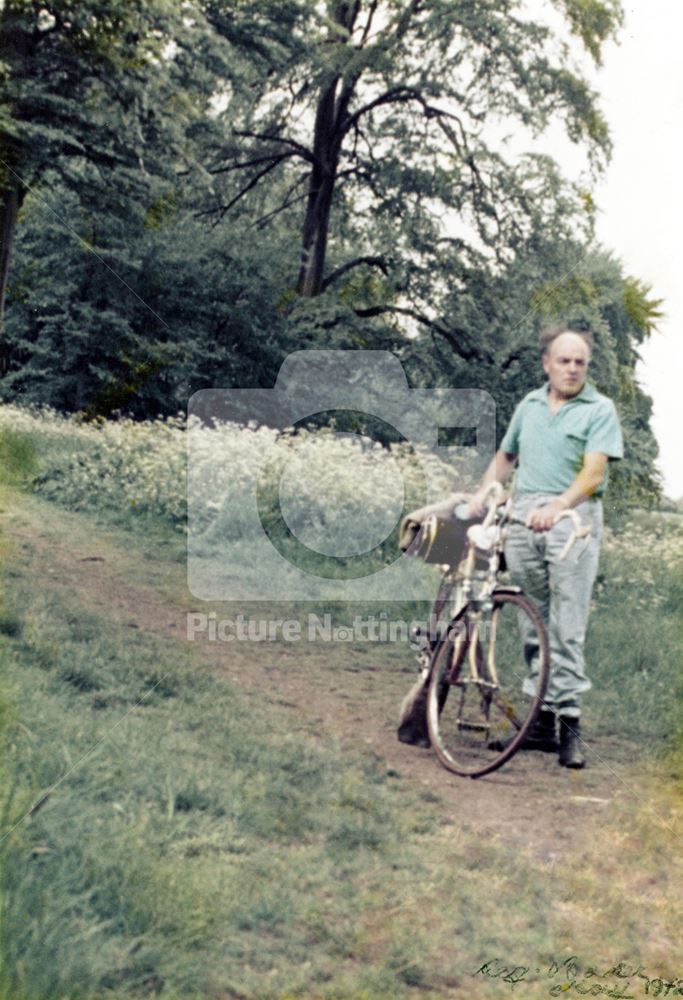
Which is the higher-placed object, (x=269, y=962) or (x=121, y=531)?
(x=121, y=531)

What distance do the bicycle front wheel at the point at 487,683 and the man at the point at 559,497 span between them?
11 centimetres

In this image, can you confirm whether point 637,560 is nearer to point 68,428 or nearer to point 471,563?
point 471,563

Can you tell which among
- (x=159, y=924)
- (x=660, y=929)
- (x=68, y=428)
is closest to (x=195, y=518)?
(x=68, y=428)

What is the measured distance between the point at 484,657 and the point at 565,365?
124cm

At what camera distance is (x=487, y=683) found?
4055 mm

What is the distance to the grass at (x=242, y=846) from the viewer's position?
3154 millimetres

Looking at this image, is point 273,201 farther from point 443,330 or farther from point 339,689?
point 339,689

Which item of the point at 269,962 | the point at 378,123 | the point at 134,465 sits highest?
the point at 378,123

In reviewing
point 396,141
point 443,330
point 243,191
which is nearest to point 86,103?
point 243,191

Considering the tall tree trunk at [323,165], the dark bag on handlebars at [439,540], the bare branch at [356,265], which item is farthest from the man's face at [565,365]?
the tall tree trunk at [323,165]

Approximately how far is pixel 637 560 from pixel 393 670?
1199mm

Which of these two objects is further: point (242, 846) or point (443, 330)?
point (443, 330)

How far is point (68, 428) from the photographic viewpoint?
14.2ft
